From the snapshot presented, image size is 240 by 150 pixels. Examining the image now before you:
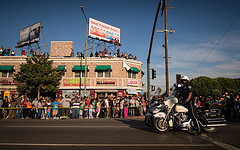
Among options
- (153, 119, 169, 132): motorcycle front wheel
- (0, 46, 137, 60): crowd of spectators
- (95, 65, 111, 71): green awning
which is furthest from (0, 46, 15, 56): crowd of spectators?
(153, 119, 169, 132): motorcycle front wheel

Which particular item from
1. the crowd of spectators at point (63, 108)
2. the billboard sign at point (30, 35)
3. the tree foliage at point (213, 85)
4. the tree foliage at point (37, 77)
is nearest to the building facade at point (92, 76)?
the tree foliage at point (37, 77)

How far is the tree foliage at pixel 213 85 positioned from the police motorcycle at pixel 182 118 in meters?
46.1

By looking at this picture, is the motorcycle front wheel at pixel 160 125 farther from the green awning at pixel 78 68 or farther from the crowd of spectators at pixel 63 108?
the green awning at pixel 78 68

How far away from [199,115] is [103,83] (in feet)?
70.8

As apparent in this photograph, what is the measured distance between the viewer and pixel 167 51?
15.9 metres

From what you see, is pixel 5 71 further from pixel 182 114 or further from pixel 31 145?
pixel 182 114

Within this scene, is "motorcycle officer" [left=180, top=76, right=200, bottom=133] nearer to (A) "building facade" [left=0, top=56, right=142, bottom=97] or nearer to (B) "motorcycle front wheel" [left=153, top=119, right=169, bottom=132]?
(B) "motorcycle front wheel" [left=153, top=119, right=169, bottom=132]

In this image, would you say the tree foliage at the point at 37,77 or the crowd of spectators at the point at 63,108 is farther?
the tree foliage at the point at 37,77

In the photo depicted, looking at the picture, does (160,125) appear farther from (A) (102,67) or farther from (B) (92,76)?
(B) (92,76)

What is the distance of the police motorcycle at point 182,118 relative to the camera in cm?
558

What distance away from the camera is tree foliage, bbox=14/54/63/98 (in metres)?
23.7

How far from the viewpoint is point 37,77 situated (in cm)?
2342

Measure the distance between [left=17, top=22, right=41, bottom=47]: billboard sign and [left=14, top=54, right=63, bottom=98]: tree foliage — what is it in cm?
593

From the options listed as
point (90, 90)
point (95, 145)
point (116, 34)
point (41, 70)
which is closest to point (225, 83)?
point (116, 34)
